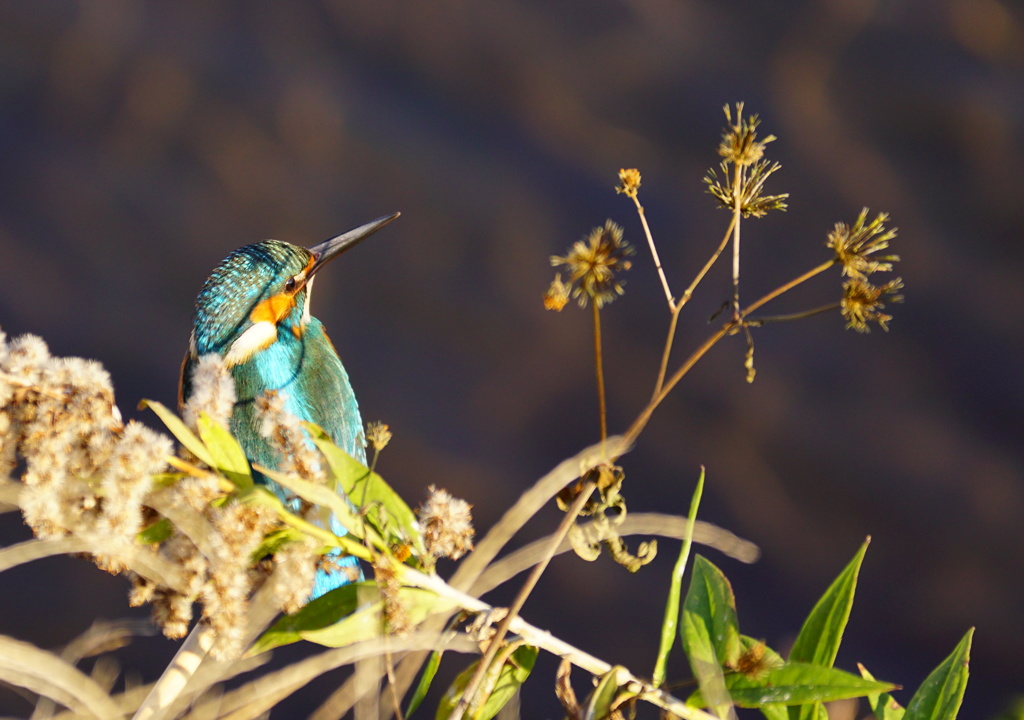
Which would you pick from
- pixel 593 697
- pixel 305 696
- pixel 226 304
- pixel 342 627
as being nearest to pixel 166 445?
pixel 342 627

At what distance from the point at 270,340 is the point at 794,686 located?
126 centimetres

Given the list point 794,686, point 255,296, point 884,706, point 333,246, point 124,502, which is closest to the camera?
point 124,502

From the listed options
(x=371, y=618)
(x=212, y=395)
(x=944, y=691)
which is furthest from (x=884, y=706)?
(x=212, y=395)

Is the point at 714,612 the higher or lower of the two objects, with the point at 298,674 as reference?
higher

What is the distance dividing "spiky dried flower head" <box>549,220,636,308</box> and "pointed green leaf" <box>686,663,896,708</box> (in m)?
0.24

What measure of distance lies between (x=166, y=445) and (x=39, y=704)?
0.22 metres

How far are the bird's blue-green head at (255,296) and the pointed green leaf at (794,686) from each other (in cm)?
108

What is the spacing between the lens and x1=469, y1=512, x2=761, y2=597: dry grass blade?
18.4 inches

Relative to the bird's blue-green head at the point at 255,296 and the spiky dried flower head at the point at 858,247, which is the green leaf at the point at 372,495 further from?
the bird's blue-green head at the point at 255,296

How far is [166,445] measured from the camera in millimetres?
433

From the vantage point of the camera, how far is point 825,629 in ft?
2.03

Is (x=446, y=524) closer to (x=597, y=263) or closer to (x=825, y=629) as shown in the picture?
(x=597, y=263)

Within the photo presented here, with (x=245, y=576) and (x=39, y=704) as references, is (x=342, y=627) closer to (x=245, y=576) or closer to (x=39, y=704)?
(x=245, y=576)

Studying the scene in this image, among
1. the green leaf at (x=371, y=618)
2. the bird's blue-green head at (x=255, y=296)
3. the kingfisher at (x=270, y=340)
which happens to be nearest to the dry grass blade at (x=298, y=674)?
the green leaf at (x=371, y=618)
